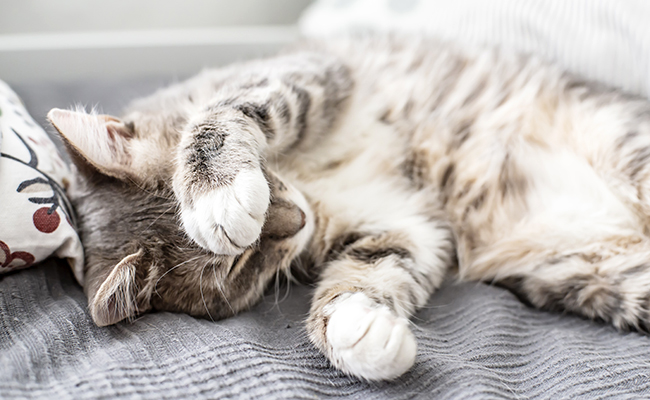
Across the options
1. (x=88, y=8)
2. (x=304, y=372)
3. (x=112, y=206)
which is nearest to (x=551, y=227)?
(x=304, y=372)

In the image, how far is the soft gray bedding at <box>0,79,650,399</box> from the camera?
69 centimetres

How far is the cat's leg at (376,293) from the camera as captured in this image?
0.74 m

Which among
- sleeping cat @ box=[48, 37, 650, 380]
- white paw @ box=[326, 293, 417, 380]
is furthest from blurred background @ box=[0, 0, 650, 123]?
white paw @ box=[326, 293, 417, 380]

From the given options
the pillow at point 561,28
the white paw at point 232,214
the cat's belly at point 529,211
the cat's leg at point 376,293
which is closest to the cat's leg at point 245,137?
the white paw at point 232,214

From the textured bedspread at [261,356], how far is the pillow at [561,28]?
0.80 m

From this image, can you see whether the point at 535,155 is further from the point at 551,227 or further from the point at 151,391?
the point at 151,391

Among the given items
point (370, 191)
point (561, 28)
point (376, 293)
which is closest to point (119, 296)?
point (376, 293)

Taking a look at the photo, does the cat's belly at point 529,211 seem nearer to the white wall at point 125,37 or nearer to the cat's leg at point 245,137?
the cat's leg at point 245,137

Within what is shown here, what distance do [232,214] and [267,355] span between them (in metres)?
0.26

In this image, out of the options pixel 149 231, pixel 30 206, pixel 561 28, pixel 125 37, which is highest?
pixel 125 37

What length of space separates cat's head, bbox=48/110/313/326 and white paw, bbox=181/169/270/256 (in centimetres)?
11

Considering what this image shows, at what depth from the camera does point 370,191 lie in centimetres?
123

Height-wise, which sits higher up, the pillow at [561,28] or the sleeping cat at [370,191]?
the pillow at [561,28]

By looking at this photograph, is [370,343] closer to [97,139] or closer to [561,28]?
[97,139]
